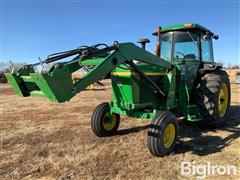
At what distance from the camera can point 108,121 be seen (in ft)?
21.5

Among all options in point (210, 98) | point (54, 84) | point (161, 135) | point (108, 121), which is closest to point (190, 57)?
point (210, 98)

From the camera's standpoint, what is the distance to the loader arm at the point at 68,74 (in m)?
3.82

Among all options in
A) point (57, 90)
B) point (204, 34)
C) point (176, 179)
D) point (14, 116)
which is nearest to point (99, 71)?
point (57, 90)

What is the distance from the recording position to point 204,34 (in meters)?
7.06

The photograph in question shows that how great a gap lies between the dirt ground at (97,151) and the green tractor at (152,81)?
364 millimetres

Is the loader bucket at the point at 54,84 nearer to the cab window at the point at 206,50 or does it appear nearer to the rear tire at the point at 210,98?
the rear tire at the point at 210,98

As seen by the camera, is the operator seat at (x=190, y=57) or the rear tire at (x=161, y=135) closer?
the rear tire at (x=161, y=135)

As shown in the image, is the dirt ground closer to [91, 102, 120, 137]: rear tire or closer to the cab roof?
[91, 102, 120, 137]: rear tire

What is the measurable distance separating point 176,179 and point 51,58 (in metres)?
2.76

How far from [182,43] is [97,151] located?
3.50 metres

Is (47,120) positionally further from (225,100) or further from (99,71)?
(225,100)

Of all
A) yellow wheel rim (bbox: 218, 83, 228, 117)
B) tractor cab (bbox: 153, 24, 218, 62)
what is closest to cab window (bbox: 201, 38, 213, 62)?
tractor cab (bbox: 153, 24, 218, 62)

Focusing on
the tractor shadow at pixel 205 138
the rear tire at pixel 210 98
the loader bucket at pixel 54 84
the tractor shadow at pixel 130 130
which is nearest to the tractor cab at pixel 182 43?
the rear tire at pixel 210 98

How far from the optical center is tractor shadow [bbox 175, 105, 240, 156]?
5387 mm
